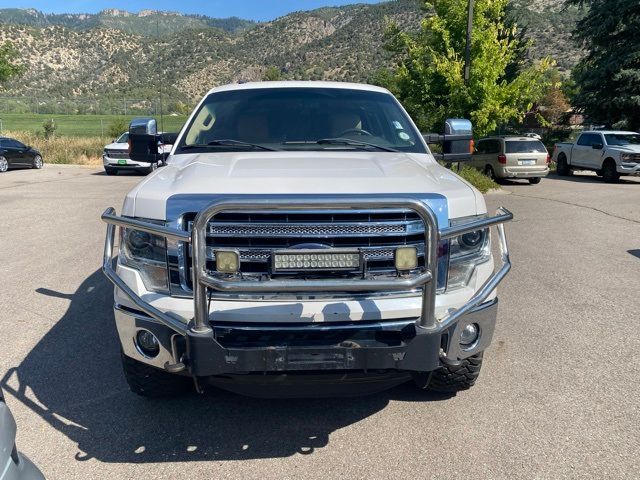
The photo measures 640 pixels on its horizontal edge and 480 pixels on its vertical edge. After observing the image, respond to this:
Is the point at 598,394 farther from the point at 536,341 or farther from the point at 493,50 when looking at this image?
the point at 493,50

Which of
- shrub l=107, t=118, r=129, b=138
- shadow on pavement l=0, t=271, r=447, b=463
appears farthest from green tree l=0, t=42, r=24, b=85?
shadow on pavement l=0, t=271, r=447, b=463

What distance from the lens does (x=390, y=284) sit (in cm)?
282

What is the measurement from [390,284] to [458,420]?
4.61 ft

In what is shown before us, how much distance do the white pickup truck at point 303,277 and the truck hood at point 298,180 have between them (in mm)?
15

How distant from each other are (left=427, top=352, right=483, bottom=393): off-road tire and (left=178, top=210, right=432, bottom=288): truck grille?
1081mm

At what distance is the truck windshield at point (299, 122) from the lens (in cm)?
449

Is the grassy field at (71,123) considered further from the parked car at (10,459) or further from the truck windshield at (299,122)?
the parked car at (10,459)

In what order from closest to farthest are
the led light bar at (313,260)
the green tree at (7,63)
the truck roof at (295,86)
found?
the led light bar at (313,260), the truck roof at (295,86), the green tree at (7,63)

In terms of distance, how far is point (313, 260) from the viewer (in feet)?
9.57

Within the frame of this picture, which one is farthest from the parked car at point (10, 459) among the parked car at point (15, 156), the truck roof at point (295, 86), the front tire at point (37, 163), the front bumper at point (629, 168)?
the front tire at point (37, 163)

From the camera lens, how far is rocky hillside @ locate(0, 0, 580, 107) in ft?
242

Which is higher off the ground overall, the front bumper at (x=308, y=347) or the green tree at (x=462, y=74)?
the green tree at (x=462, y=74)

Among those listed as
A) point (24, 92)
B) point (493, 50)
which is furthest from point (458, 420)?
point (24, 92)

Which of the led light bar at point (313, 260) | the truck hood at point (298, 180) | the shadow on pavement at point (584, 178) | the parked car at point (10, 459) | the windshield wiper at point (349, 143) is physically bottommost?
the shadow on pavement at point (584, 178)
